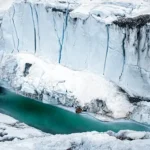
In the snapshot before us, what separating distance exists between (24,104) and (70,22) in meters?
1.98

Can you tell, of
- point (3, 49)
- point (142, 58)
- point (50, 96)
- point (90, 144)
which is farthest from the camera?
point (3, 49)

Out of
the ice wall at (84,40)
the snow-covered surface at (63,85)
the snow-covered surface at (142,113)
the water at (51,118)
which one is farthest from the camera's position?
the snow-covered surface at (63,85)

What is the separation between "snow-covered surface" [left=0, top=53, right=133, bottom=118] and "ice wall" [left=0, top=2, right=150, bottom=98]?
225 millimetres

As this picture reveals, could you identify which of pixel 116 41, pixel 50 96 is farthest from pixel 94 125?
pixel 116 41

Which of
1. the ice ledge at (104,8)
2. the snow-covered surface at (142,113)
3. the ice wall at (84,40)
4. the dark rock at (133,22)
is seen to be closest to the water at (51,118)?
the snow-covered surface at (142,113)

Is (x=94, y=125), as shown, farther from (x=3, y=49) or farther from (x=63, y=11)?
(x=3, y=49)

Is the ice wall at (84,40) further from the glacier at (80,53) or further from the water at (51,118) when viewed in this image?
the water at (51,118)

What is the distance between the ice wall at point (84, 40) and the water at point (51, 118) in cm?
85

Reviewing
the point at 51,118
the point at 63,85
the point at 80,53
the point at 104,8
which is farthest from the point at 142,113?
the point at 104,8

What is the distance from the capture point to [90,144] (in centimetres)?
448

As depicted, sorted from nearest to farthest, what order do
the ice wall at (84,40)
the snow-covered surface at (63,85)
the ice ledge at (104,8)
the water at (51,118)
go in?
the water at (51,118)
the ice wall at (84,40)
the snow-covered surface at (63,85)
the ice ledge at (104,8)

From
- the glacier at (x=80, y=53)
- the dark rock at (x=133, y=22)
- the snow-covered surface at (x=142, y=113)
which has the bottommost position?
the snow-covered surface at (x=142, y=113)

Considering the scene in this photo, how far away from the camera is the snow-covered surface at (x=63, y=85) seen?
7.27m

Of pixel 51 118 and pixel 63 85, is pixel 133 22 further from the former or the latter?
pixel 51 118
